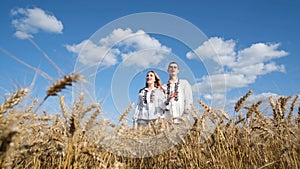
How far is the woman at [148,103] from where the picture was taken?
6.02 m

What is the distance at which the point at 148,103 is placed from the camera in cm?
653

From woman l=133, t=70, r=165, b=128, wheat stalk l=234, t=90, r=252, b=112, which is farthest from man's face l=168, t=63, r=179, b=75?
wheat stalk l=234, t=90, r=252, b=112

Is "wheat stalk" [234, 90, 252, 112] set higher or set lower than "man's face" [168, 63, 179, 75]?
lower

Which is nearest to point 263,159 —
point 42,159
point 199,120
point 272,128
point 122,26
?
point 272,128

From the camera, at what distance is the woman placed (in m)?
6.02

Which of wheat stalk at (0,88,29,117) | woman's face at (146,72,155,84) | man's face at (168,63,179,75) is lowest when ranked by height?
wheat stalk at (0,88,29,117)

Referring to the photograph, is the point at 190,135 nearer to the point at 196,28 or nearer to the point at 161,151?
the point at 161,151

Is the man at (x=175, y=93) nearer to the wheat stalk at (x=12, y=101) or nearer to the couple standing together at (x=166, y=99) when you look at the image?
the couple standing together at (x=166, y=99)

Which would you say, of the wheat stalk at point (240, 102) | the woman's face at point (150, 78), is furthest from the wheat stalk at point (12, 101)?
the woman's face at point (150, 78)

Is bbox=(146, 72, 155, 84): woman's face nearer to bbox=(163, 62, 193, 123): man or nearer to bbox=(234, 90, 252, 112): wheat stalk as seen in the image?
bbox=(163, 62, 193, 123): man

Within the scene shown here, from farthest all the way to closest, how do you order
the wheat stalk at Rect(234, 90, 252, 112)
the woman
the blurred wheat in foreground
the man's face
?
the woman
the man's face
the wheat stalk at Rect(234, 90, 252, 112)
the blurred wheat in foreground

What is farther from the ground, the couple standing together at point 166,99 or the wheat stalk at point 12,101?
the couple standing together at point 166,99

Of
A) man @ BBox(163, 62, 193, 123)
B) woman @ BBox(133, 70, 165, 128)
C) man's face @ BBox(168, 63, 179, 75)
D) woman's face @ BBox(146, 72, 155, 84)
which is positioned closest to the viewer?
man @ BBox(163, 62, 193, 123)

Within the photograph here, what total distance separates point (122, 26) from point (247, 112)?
232cm
